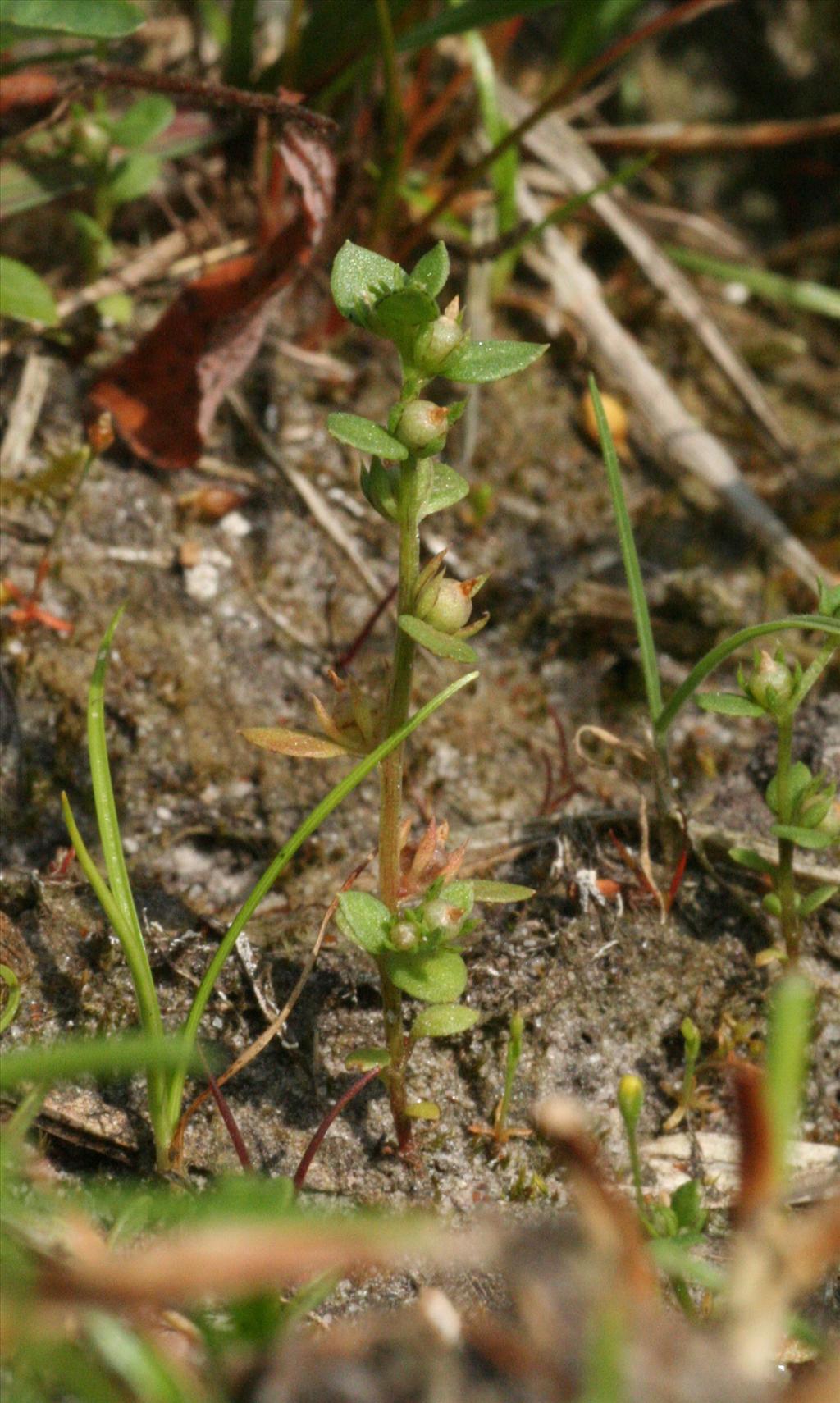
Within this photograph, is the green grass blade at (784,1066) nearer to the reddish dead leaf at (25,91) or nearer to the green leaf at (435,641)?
the green leaf at (435,641)

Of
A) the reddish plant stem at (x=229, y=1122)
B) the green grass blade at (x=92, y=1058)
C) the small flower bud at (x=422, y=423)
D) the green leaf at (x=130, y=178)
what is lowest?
the reddish plant stem at (x=229, y=1122)

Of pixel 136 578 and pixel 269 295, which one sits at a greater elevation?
pixel 269 295

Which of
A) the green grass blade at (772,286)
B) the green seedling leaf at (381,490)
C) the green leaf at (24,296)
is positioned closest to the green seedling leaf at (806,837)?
the green seedling leaf at (381,490)

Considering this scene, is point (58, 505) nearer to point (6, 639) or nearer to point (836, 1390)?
point (6, 639)

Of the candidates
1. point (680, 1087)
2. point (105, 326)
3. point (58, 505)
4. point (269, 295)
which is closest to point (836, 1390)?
point (680, 1087)

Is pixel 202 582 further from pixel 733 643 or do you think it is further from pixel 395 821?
pixel 733 643

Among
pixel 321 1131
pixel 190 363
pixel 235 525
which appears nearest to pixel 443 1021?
pixel 321 1131

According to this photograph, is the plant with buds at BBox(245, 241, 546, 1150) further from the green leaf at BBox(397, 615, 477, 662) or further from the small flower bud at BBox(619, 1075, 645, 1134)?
the small flower bud at BBox(619, 1075, 645, 1134)
